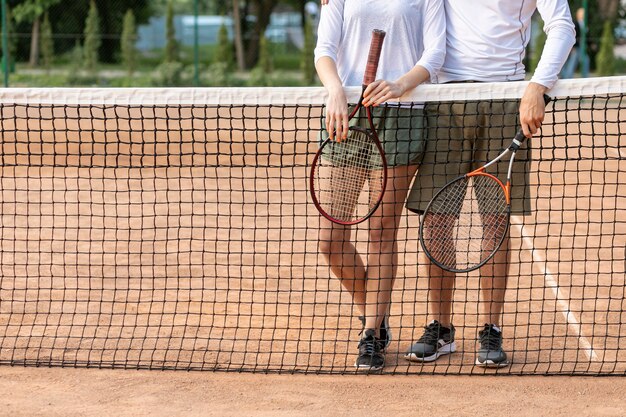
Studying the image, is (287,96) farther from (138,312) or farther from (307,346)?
(138,312)

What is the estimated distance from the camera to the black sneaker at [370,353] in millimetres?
4664

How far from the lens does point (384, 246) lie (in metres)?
4.73

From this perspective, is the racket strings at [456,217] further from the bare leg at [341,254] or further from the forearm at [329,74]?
the forearm at [329,74]

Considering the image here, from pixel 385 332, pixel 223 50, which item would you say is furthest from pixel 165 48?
pixel 385 332

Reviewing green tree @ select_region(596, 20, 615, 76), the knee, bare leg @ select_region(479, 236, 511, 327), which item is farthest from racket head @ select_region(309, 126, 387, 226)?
green tree @ select_region(596, 20, 615, 76)

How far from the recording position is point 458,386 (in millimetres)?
4473

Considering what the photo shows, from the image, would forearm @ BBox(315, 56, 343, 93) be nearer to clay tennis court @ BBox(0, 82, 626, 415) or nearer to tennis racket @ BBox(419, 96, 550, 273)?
clay tennis court @ BBox(0, 82, 626, 415)

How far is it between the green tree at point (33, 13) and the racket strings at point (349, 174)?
19.3 meters

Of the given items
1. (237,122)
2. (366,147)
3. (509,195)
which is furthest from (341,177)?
(237,122)

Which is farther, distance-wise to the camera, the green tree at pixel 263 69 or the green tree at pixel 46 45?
the green tree at pixel 46 45

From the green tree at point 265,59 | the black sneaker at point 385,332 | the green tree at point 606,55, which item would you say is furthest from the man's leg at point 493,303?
the green tree at point 265,59

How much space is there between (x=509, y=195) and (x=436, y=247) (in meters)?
0.44

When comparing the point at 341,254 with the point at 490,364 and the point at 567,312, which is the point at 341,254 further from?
the point at 567,312

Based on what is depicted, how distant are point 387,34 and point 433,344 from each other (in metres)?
1.52
